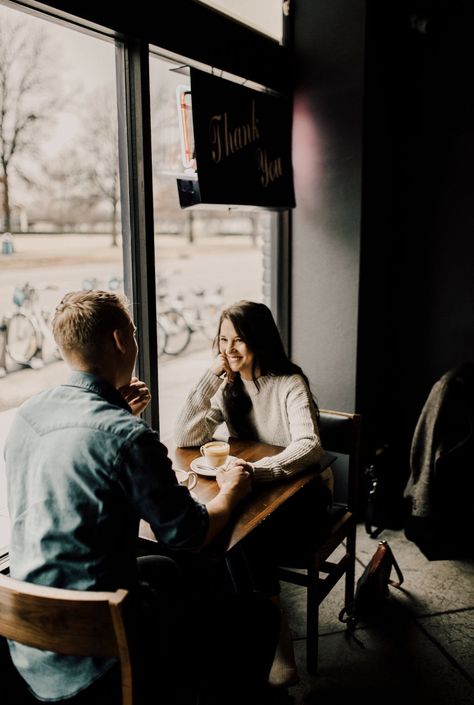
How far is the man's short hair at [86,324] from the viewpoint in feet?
4.86

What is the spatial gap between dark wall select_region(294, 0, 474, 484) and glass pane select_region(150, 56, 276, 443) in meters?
0.39

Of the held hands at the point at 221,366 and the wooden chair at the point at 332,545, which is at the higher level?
the held hands at the point at 221,366

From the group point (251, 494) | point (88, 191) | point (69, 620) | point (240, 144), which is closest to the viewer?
point (69, 620)

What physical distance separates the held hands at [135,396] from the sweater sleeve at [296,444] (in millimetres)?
426

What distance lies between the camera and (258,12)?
3039mm

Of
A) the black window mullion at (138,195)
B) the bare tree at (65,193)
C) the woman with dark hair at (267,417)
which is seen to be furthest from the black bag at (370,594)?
the bare tree at (65,193)

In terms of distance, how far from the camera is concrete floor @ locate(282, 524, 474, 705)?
7.32 ft

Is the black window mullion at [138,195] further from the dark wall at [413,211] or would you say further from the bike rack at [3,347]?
the dark wall at [413,211]

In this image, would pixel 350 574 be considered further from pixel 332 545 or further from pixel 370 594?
pixel 332 545

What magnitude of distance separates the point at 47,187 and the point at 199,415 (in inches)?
40.4

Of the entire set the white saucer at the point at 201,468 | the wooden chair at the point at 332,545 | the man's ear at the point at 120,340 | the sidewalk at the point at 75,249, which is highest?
Result: the sidewalk at the point at 75,249

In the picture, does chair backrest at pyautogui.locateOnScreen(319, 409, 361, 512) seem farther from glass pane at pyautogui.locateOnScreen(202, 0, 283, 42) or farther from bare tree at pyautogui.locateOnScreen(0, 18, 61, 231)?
glass pane at pyautogui.locateOnScreen(202, 0, 283, 42)

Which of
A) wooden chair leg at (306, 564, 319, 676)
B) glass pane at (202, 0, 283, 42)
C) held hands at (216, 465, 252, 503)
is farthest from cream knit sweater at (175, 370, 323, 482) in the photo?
glass pane at (202, 0, 283, 42)

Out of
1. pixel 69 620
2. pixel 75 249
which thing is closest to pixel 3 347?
pixel 75 249
